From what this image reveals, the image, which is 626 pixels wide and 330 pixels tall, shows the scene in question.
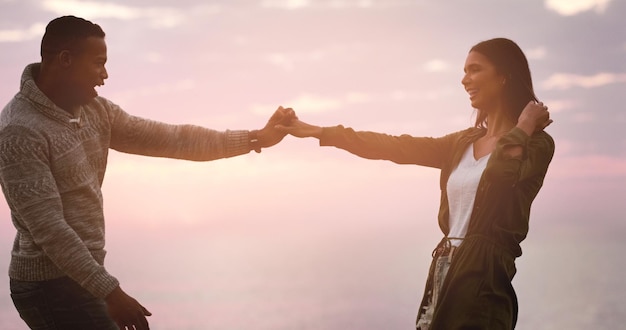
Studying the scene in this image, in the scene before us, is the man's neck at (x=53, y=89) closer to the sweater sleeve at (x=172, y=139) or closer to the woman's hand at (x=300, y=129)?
the sweater sleeve at (x=172, y=139)

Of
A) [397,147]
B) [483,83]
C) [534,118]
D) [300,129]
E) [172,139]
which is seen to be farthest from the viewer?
[300,129]

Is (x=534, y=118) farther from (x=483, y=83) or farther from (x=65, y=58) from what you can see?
(x=65, y=58)

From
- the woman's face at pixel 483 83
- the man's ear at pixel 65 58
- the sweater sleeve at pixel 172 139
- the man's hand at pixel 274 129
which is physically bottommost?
the sweater sleeve at pixel 172 139

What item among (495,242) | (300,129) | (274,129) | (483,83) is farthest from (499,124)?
(274,129)

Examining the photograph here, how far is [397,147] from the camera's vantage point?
176 inches

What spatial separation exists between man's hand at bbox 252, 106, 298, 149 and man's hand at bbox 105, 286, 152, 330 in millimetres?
1406

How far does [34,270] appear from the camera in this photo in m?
3.58

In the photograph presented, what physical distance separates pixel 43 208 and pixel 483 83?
2.23m

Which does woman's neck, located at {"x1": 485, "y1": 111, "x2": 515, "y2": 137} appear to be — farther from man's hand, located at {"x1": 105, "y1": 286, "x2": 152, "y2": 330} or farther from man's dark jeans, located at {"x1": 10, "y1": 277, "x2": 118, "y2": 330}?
man's dark jeans, located at {"x1": 10, "y1": 277, "x2": 118, "y2": 330}

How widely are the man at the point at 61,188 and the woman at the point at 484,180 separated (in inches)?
57.4

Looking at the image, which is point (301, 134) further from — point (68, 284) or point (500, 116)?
point (68, 284)

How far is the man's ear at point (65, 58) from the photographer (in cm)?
359

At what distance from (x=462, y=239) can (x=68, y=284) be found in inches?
73.0

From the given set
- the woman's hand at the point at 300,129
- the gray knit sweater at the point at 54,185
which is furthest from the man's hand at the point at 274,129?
the gray knit sweater at the point at 54,185
